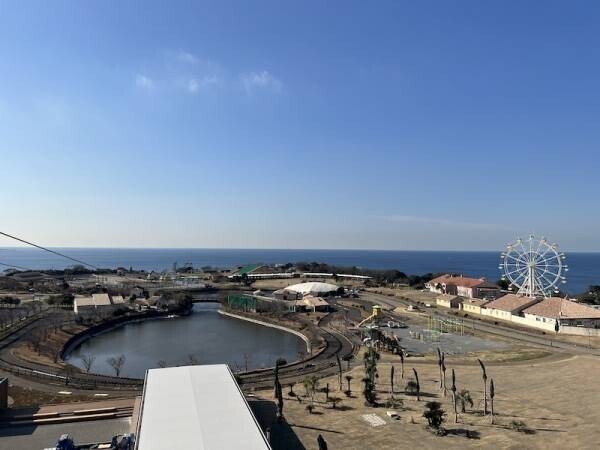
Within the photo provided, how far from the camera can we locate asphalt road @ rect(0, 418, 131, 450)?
1959 centimetres

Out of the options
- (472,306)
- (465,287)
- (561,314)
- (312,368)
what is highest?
(561,314)

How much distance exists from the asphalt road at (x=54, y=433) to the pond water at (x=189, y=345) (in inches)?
627

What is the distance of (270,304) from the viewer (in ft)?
225

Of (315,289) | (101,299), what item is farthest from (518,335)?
(101,299)

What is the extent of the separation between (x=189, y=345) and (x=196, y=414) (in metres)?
34.8

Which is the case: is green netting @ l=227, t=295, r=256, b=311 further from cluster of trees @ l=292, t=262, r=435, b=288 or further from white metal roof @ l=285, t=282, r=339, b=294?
cluster of trees @ l=292, t=262, r=435, b=288

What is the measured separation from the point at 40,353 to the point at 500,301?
51258 mm

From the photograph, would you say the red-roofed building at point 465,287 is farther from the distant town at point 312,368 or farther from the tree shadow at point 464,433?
the tree shadow at point 464,433

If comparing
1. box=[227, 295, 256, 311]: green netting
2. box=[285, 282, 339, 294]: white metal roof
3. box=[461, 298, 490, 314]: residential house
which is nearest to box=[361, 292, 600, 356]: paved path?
box=[461, 298, 490, 314]: residential house

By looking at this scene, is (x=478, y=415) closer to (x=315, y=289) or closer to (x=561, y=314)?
(x=561, y=314)

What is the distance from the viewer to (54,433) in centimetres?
2075

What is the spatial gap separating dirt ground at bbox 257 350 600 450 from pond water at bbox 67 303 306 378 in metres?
14.0

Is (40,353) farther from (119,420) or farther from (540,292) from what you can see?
(540,292)

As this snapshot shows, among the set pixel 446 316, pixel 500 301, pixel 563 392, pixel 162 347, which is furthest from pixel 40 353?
pixel 500 301
